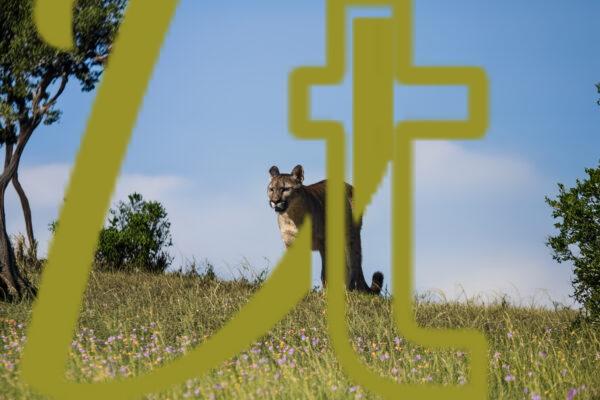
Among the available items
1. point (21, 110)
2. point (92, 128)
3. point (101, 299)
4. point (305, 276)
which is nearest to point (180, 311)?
point (101, 299)

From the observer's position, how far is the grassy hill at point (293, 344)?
777 centimetres

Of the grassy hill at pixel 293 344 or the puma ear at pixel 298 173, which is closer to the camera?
the grassy hill at pixel 293 344

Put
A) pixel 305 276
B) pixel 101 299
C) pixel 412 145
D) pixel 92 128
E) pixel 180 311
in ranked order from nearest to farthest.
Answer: pixel 92 128 < pixel 412 145 < pixel 305 276 < pixel 180 311 < pixel 101 299

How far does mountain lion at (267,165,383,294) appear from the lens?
16.2 metres

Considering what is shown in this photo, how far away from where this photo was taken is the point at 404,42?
8477 mm

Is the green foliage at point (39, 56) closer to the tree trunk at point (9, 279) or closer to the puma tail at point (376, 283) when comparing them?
the tree trunk at point (9, 279)

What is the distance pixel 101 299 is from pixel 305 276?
6.76 metres

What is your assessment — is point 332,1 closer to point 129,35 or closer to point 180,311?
point 129,35
